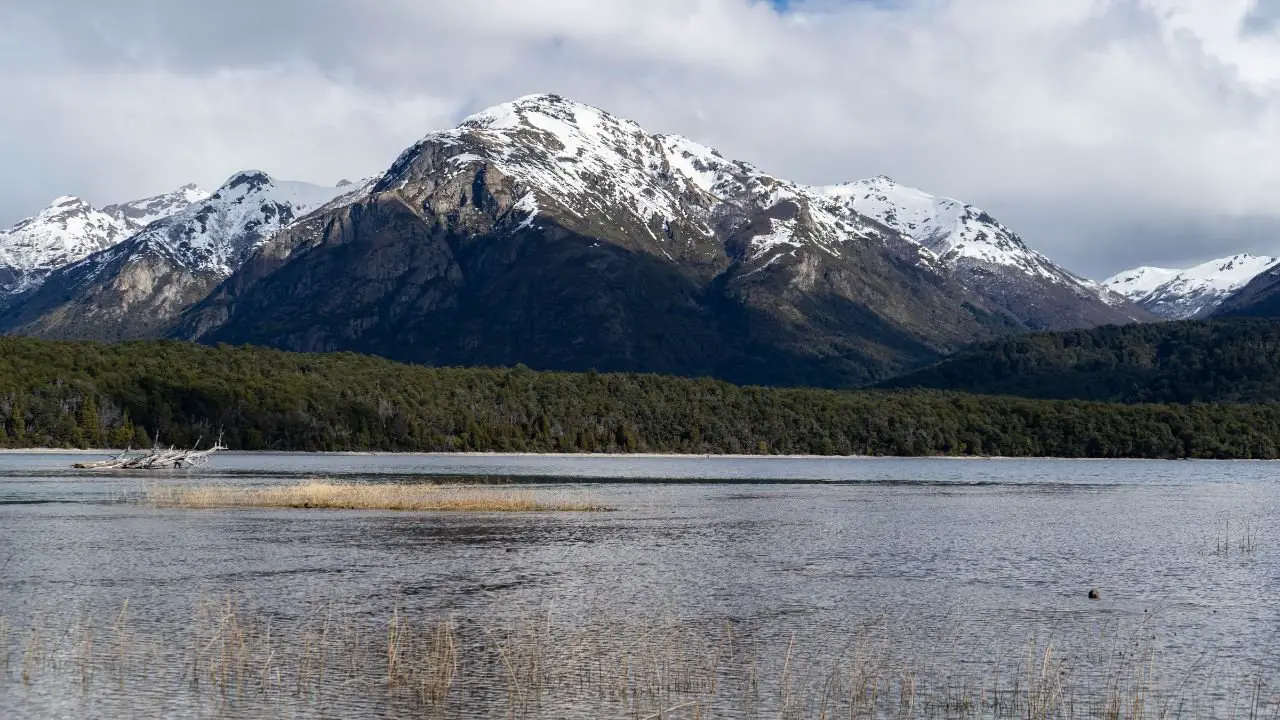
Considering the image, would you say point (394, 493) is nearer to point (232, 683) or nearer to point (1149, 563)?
point (1149, 563)

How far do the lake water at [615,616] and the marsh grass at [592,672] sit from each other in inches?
5.7

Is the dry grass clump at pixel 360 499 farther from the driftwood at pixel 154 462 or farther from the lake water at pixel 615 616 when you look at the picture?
the driftwood at pixel 154 462

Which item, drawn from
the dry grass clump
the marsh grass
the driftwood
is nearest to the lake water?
the marsh grass

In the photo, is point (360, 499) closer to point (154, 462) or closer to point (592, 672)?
point (154, 462)

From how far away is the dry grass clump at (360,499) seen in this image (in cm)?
10644

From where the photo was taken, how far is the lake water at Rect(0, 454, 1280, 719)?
1537 inches

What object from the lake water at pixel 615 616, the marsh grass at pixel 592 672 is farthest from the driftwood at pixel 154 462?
the marsh grass at pixel 592 672

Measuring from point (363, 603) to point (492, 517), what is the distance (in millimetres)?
44849

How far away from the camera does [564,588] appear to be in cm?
6059

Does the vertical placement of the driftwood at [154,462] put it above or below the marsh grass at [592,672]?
above

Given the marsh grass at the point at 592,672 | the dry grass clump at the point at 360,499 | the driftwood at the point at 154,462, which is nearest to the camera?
the marsh grass at the point at 592,672

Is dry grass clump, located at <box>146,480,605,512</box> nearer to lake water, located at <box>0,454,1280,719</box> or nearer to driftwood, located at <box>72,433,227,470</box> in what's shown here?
lake water, located at <box>0,454,1280,719</box>

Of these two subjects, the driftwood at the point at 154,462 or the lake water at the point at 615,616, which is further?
the driftwood at the point at 154,462

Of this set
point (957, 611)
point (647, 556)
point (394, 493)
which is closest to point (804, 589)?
point (957, 611)
